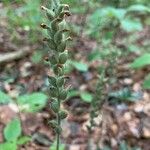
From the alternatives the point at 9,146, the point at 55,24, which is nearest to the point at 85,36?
the point at 9,146

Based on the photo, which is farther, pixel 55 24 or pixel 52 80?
pixel 52 80

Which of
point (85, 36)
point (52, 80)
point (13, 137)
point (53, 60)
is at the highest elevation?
point (53, 60)

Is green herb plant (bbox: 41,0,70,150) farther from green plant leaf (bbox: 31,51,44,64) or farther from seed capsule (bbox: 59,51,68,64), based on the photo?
green plant leaf (bbox: 31,51,44,64)

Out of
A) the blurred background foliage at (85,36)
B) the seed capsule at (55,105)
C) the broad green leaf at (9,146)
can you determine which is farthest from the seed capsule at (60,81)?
the blurred background foliage at (85,36)

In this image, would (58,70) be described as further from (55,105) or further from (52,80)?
(55,105)

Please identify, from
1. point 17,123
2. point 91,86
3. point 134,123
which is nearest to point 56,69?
point 17,123

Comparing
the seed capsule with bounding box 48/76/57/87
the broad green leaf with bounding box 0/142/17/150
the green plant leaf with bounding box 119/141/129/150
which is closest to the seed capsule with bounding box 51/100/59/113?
the seed capsule with bounding box 48/76/57/87

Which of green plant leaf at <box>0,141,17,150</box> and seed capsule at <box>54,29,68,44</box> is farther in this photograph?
green plant leaf at <box>0,141,17,150</box>

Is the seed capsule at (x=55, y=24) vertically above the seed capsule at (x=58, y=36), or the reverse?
the seed capsule at (x=55, y=24)

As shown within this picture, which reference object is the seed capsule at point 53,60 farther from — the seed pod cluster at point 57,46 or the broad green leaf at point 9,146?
the broad green leaf at point 9,146
